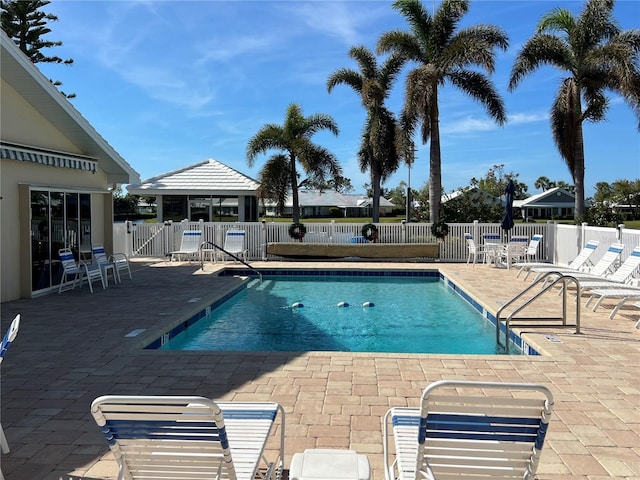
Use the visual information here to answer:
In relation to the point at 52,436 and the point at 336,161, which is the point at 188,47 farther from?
the point at 52,436

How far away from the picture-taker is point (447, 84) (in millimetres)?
20312

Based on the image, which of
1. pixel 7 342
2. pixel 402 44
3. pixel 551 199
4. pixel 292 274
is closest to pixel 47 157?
pixel 292 274

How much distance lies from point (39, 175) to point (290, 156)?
14.1m

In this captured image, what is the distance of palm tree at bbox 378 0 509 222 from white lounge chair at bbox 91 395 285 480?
1812cm

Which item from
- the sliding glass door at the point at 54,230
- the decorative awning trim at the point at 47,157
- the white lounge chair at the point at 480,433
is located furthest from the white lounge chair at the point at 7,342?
the sliding glass door at the point at 54,230

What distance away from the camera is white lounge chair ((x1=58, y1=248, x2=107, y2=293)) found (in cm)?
1080

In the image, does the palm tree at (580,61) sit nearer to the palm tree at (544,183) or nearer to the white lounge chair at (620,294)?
the white lounge chair at (620,294)

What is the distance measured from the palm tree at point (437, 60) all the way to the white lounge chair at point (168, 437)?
18.1m

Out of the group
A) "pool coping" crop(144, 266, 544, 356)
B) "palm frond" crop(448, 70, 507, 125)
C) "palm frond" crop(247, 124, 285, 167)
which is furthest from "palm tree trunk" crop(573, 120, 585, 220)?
"palm frond" crop(247, 124, 285, 167)

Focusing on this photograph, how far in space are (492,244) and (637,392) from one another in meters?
11.0

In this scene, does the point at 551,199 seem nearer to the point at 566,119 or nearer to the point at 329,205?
the point at 329,205

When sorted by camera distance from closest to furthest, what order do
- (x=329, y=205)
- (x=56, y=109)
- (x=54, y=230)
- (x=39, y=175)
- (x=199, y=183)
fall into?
(x=56, y=109), (x=39, y=175), (x=54, y=230), (x=199, y=183), (x=329, y=205)

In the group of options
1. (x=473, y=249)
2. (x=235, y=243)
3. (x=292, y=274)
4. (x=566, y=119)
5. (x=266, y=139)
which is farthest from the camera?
(x=266, y=139)

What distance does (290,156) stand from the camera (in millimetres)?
23781
